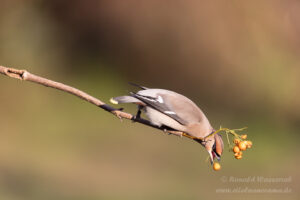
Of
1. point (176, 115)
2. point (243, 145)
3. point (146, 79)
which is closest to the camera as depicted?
point (243, 145)

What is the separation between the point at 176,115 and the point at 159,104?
0.09 m

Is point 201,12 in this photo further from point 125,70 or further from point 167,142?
point 167,142

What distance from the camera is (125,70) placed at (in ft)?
20.7

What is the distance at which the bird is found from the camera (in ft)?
7.13

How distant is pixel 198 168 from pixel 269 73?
1816 mm

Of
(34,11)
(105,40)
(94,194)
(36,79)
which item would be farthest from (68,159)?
(36,79)

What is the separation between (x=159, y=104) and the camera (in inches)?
87.4

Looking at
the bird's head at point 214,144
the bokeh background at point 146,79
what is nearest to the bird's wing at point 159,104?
the bird's head at point 214,144

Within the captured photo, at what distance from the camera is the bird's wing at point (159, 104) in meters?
2.17

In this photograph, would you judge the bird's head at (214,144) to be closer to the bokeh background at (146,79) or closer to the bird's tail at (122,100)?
the bird's tail at (122,100)

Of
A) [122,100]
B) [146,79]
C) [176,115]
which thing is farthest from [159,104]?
[146,79]

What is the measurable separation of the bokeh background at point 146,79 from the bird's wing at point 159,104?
251cm

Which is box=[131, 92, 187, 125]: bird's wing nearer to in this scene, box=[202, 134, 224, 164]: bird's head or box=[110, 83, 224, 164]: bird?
box=[110, 83, 224, 164]: bird

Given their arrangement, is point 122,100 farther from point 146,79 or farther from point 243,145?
point 146,79
